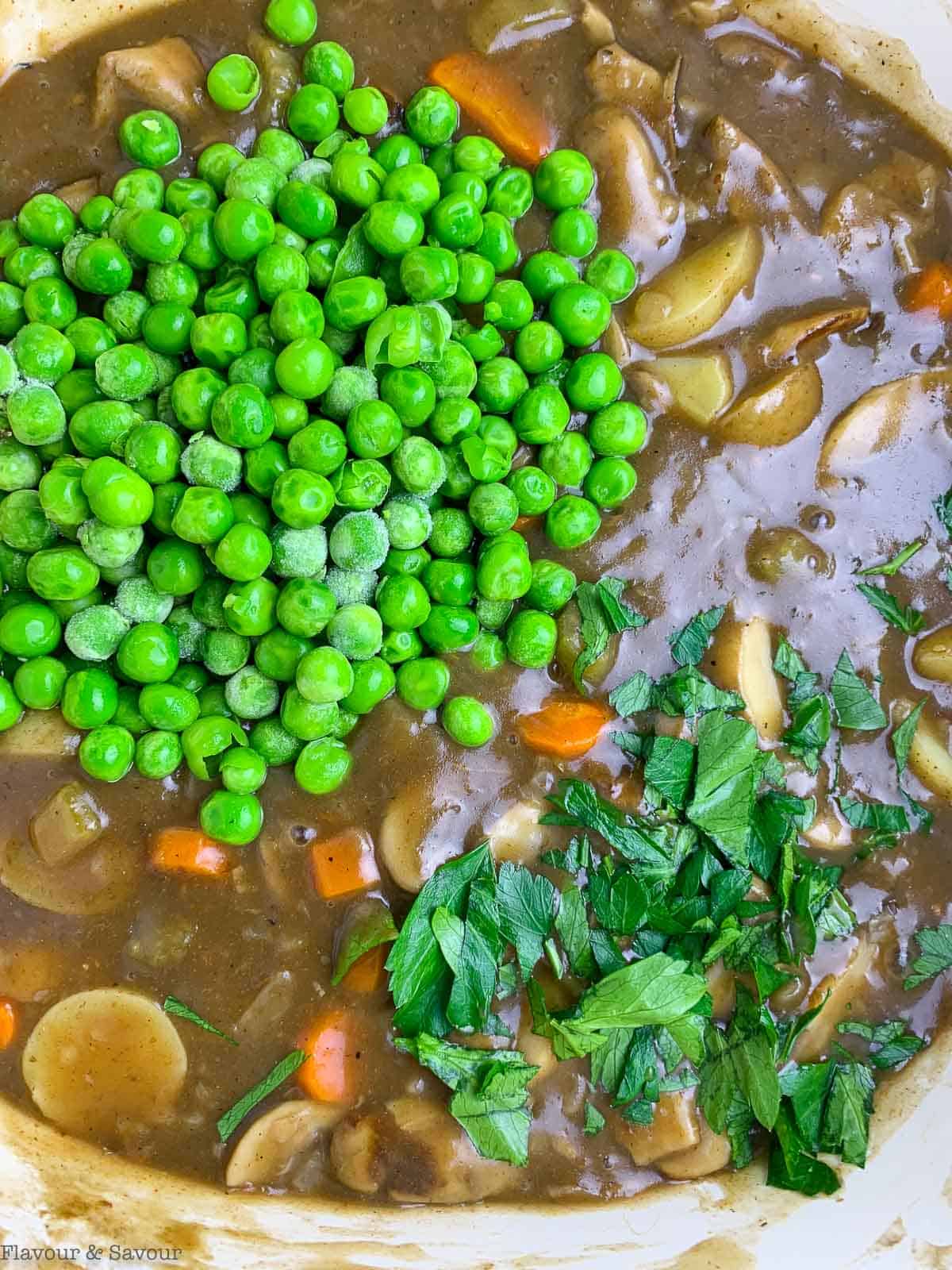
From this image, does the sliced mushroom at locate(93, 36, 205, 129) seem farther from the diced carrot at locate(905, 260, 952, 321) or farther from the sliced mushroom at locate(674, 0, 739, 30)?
the diced carrot at locate(905, 260, 952, 321)

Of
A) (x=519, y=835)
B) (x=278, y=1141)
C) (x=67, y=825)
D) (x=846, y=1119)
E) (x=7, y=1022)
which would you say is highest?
(x=519, y=835)

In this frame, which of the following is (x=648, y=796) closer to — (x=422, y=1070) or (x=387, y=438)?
(x=422, y=1070)

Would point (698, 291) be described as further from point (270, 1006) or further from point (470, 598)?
point (270, 1006)

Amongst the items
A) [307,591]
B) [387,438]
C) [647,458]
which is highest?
[647,458]

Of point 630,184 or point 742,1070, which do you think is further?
point 630,184

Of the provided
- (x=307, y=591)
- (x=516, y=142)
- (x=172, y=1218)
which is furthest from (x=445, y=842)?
(x=516, y=142)

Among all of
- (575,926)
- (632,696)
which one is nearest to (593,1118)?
(575,926)

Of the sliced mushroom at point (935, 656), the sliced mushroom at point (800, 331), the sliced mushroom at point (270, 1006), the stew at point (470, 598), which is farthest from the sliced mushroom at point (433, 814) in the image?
the sliced mushroom at point (800, 331)
